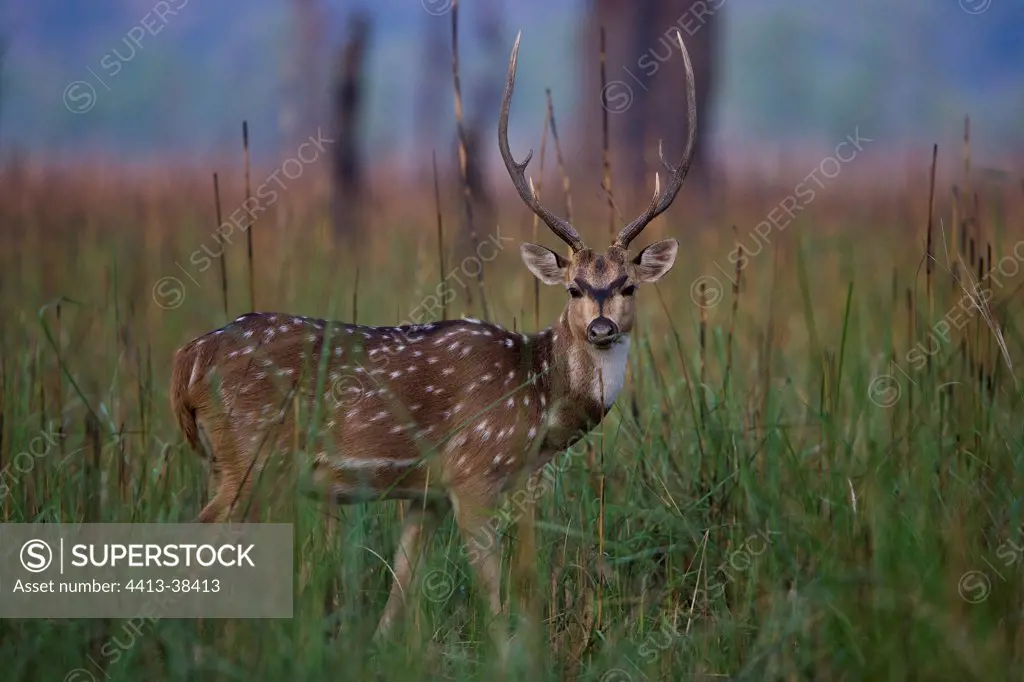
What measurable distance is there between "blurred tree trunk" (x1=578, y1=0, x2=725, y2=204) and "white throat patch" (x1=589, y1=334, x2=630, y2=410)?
7.50 m

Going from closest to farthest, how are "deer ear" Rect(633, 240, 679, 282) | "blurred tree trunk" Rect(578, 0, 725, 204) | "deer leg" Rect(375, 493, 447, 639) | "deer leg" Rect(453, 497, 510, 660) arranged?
"deer leg" Rect(453, 497, 510, 660) < "deer leg" Rect(375, 493, 447, 639) < "deer ear" Rect(633, 240, 679, 282) < "blurred tree trunk" Rect(578, 0, 725, 204)

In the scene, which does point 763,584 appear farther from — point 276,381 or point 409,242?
point 409,242

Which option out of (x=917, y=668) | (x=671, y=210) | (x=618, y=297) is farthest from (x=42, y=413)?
(x=671, y=210)

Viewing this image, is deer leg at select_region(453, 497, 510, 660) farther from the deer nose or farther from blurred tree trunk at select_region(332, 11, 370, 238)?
blurred tree trunk at select_region(332, 11, 370, 238)

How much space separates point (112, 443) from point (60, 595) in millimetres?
1531

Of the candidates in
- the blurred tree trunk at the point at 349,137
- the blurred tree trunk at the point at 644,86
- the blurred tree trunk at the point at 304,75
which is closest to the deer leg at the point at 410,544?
the blurred tree trunk at the point at 349,137

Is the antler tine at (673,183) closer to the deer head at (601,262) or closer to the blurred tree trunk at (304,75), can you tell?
the deer head at (601,262)

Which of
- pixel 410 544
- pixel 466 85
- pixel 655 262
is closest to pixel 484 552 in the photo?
pixel 410 544

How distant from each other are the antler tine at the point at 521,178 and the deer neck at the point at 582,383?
46cm

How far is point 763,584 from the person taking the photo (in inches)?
164

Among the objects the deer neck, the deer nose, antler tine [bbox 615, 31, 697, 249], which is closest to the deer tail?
the deer neck

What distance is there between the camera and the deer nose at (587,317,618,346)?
483 centimetres

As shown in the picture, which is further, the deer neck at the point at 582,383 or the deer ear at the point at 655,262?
the deer ear at the point at 655,262

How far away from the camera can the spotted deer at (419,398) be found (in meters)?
4.73
